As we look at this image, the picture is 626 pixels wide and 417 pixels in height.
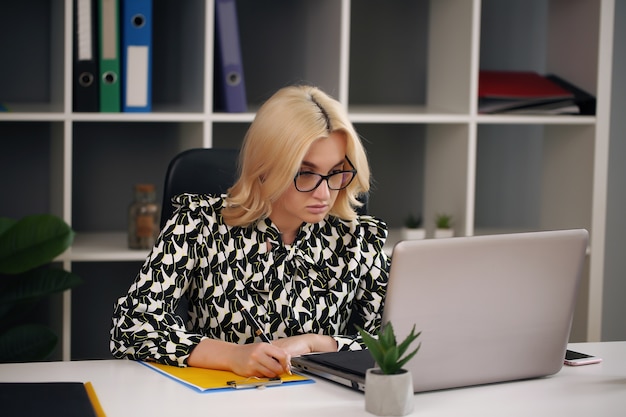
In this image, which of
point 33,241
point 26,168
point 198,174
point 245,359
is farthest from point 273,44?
point 245,359

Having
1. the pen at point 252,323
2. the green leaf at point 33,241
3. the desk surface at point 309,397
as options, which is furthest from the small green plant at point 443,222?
the desk surface at point 309,397

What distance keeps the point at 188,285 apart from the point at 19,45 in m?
1.39

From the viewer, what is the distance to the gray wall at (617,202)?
3.43 metres

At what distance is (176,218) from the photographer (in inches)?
75.6

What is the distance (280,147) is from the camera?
5.98 feet

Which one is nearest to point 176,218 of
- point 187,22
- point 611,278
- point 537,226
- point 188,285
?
point 188,285

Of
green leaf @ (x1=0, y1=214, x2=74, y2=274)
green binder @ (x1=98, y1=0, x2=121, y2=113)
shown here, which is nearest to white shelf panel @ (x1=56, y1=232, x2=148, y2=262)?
green leaf @ (x1=0, y1=214, x2=74, y2=274)

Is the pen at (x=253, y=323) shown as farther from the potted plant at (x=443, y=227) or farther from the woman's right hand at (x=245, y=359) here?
the potted plant at (x=443, y=227)

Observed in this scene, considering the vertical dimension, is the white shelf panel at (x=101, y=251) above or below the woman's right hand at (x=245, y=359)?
above

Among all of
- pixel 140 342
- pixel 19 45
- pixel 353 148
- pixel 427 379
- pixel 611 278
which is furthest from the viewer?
pixel 611 278

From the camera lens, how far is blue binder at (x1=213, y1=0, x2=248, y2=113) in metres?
2.71

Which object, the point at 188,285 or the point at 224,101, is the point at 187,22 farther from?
the point at 188,285

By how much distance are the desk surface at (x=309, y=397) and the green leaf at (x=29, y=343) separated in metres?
1.03

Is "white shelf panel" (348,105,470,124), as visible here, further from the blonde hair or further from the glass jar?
the blonde hair
